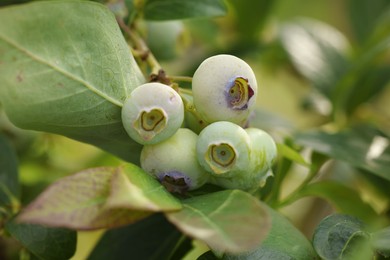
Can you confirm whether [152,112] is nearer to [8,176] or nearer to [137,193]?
[137,193]

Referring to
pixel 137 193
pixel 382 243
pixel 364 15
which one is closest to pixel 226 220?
pixel 137 193

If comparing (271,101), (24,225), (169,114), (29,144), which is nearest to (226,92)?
(169,114)

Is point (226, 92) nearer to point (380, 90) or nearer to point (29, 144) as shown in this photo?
point (29, 144)

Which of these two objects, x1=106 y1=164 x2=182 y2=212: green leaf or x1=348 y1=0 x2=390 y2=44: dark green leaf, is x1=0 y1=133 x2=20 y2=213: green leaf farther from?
x1=348 y1=0 x2=390 y2=44: dark green leaf

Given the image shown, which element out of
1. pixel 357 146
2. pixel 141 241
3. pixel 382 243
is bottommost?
pixel 141 241

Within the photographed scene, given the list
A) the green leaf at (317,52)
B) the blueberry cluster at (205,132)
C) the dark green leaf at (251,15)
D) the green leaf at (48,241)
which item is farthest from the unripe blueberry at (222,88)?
the dark green leaf at (251,15)
